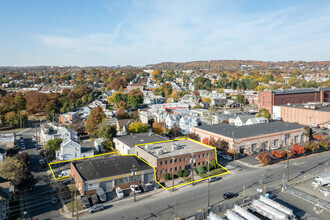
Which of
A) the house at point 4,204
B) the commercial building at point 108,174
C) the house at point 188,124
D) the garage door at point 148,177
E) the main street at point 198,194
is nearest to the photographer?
the house at point 4,204

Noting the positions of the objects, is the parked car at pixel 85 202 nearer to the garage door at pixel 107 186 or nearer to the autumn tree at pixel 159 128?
the garage door at pixel 107 186

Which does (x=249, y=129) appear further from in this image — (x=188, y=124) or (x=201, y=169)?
(x=201, y=169)

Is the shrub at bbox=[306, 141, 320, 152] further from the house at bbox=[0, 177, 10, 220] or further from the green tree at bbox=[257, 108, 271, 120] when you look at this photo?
the house at bbox=[0, 177, 10, 220]

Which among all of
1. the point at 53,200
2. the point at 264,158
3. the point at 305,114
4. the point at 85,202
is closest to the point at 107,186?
the point at 85,202

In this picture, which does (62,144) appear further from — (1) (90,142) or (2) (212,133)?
(2) (212,133)

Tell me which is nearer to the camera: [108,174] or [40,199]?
[40,199]

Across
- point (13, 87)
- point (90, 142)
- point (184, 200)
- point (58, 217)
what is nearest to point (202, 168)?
point (184, 200)

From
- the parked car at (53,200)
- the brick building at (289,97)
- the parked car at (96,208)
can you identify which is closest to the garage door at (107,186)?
the parked car at (96,208)
